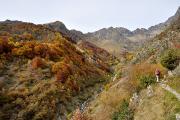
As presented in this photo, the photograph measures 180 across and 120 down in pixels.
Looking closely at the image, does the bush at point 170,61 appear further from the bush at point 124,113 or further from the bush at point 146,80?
the bush at point 124,113

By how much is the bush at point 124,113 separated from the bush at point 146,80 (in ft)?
8.90

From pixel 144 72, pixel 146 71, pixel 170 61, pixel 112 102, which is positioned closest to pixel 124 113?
pixel 112 102

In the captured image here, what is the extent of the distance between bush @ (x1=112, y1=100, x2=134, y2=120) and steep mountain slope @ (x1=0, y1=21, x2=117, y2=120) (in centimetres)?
2204

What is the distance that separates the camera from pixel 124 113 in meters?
36.5

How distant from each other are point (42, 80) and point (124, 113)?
35331mm

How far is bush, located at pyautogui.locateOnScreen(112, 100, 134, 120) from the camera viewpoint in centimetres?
3569

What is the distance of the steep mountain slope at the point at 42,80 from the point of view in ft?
196

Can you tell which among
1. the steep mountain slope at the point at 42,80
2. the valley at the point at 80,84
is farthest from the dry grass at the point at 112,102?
the steep mountain slope at the point at 42,80

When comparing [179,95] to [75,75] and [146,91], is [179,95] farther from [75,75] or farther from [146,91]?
[75,75]

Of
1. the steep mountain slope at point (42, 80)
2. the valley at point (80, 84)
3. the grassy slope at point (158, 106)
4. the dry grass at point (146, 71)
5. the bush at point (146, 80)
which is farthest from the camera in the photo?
the steep mountain slope at point (42, 80)

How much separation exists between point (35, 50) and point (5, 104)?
23835 mm

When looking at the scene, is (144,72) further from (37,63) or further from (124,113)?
(37,63)

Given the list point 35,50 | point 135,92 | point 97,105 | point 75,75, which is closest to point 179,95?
point 135,92

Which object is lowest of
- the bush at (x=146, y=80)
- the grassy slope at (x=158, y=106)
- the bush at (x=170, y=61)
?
the grassy slope at (x=158, y=106)
